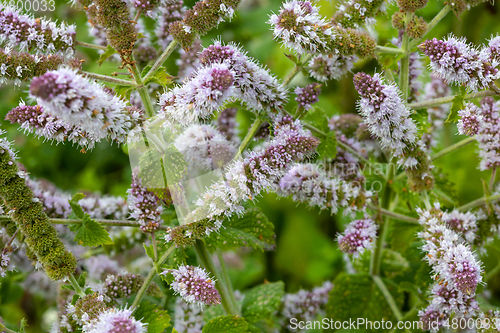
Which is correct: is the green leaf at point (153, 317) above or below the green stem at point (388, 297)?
below

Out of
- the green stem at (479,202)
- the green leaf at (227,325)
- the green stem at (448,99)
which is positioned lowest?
the green leaf at (227,325)

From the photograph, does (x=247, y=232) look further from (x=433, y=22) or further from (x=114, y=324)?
(x=433, y=22)

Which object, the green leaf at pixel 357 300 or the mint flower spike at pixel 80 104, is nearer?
the mint flower spike at pixel 80 104

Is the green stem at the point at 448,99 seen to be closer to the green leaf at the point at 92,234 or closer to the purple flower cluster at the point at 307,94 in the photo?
the purple flower cluster at the point at 307,94

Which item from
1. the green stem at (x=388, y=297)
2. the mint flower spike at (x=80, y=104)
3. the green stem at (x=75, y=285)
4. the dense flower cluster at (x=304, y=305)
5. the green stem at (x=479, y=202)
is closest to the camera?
the mint flower spike at (x=80, y=104)

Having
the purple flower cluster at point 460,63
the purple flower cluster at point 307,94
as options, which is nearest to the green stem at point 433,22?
the purple flower cluster at point 460,63

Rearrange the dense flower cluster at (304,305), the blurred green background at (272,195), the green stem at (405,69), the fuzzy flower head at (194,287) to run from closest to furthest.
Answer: the fuzzy flower head at (194,287) → the green stem at (405,69) → the dense flower cluster at (304,305) → the blurred green background at (272,195)

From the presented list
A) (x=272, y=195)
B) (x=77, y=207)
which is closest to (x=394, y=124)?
(x=77, y=207)

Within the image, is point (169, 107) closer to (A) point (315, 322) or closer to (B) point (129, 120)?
(B) point (129, 120)

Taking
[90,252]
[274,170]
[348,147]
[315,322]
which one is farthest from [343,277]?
[90,252]
